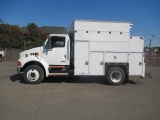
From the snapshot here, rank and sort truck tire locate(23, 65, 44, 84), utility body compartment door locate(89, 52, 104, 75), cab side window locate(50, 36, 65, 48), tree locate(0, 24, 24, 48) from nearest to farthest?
1. truck tire locate(23, 65, 44, 84)
2. utility body compartment door locate(89, 52, 104, 75)
3. cab side window locate(50, 36, 65, 48)
4. tree locate(0, 24, 24, 48)

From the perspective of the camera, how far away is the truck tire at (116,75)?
11.0 meters

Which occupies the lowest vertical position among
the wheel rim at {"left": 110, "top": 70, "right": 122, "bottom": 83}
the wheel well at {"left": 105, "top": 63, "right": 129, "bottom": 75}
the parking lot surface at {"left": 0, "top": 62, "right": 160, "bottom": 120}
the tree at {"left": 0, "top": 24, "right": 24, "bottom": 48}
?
the parking lot surface at {"left": 0, "top": 62, "right": 160, "bottom": 120}

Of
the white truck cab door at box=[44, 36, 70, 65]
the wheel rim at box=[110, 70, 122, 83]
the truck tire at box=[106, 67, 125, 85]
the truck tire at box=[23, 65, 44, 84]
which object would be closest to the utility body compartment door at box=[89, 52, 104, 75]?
the truck tire at box=[106, 67, 125, 85]

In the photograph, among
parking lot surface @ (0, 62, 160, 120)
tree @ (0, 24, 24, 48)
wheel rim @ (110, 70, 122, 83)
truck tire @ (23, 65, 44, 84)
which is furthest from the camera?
tree @ (0, 24, 24, 48)

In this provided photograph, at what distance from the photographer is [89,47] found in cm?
1096

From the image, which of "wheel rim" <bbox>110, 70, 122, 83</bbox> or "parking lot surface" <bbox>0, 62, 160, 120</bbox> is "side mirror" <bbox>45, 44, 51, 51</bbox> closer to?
"parking lot surface" <bbox>0, 62, 160, 120</bbox>

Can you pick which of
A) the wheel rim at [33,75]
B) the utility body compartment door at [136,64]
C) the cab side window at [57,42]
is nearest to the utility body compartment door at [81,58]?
the cab side window at [57,42]

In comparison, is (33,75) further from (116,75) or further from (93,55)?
(116,75)

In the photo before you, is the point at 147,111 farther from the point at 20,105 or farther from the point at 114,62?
the point at 114,62

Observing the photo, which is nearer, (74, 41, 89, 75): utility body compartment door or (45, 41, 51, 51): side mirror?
(74, 41, 89, 75): utility body compartment door

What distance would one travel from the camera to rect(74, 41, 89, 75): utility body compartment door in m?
10.9

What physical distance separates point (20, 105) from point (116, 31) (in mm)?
6300

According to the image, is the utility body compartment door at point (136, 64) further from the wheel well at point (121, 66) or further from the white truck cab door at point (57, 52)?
the white truck cab door at point (57, 52)

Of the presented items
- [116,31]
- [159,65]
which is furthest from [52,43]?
[159,65]
